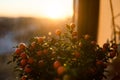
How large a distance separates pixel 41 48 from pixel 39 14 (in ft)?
2.07

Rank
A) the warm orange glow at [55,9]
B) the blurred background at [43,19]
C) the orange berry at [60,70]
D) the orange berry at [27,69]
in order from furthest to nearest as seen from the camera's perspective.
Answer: the warm orange glow at [55,9] → the blurred background at [43,19] → the orange berry at [27,69] → the orange berry at [60,70]

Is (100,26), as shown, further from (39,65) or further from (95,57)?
(39,65)

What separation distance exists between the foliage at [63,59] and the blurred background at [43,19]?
0.39 m

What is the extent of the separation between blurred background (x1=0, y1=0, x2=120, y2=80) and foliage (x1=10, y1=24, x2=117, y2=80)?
0.39m

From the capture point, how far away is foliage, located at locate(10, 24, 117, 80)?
126cm

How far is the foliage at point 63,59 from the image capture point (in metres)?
1.26

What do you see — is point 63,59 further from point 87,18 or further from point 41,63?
point 87,18

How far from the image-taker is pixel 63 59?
131cm

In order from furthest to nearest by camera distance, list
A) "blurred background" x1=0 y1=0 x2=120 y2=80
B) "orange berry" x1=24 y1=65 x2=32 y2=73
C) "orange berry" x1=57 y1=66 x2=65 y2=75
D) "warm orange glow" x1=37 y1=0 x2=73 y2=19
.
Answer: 1. "warm orange glow" x1=37 y1=0 x2=73 y2=19
2. "blurred background" x1=0 y1=0 x2=120 y2=80
3. "orange berry" x1=24 y1=65 x2=32 y2=73
4. "orange berry" x1=57 y1=66 x2=65 y2=75

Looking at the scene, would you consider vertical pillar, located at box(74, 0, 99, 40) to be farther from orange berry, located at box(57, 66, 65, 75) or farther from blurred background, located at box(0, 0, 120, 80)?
orange berry, located at box(57, 66, 65, 75)

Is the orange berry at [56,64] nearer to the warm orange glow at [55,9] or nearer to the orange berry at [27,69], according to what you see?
the orange berry at [27,69]

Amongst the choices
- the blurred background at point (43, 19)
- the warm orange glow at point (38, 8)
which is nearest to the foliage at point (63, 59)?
the blurred background at point (43, 19)

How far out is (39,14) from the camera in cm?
198

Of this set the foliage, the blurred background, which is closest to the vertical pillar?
the blurred background
